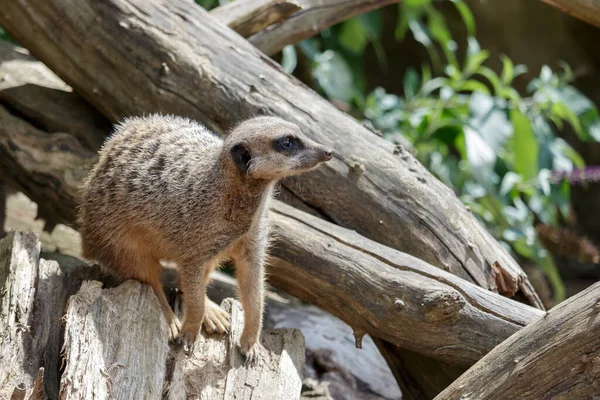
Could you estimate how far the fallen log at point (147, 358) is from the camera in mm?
2260

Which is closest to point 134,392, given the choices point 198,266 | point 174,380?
point 174,380

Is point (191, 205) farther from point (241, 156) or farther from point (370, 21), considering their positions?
point (370, 21)

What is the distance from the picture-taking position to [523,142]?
4359mm

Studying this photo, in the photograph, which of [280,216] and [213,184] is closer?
[213,184]

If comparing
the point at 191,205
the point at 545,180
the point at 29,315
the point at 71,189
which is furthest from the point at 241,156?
the point at 545,180

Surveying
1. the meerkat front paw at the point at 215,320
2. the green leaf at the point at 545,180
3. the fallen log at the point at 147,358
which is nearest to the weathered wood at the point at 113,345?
the fallen log at the point at 147,358

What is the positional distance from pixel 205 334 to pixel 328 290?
1.74ft

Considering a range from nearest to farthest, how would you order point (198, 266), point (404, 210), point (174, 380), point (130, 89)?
point (174, 380) < point (198, 266) < point (404, 210) < point (130, 89)

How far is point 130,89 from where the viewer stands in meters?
3.38

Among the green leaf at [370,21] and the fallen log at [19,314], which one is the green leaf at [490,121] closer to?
the green leaf at [370,21]

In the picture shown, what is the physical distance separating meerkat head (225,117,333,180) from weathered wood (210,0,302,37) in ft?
4.15

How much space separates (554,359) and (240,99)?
5.94 ft

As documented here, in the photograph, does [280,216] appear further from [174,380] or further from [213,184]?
[174,380]

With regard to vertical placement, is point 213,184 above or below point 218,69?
below
